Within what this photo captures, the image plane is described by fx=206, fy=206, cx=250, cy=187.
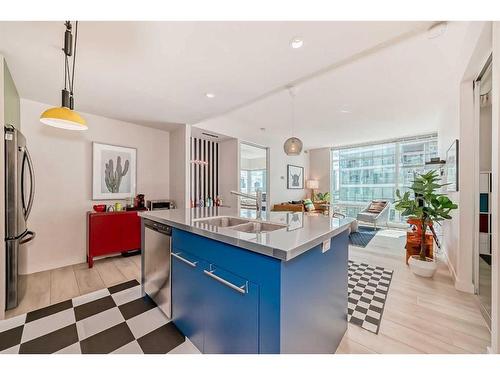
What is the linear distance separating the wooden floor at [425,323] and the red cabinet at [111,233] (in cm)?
320

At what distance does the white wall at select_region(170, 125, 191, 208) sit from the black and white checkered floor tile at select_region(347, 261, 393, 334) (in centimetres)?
291

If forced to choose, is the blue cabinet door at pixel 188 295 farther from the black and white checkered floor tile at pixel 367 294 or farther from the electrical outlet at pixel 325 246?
the black and white checkered floor tile at pixel 367 294

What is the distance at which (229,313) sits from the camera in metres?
1.16

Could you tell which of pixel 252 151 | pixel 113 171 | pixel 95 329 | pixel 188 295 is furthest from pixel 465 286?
pixel 252 151

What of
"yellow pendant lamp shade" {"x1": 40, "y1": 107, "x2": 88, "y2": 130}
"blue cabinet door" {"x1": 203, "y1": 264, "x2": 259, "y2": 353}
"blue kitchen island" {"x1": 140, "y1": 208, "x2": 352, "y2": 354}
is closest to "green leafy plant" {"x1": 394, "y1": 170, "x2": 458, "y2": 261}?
"blue kitchen island" {"x1": 140, "y1": 208, "x2": 352, "y2": 354}

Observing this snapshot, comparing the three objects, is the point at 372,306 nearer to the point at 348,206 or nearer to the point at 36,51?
the point at 36,51

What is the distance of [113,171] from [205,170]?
6.48ft

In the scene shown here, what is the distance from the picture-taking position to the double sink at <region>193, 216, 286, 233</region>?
160 cm

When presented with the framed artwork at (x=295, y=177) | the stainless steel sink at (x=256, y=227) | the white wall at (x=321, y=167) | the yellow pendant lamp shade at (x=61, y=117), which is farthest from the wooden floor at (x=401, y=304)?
the white wall at (x=321, y=167)

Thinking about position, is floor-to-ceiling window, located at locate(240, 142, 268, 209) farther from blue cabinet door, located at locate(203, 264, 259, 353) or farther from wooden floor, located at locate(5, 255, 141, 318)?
blue cabinet door, located at locate(203, 264, 259, 353)

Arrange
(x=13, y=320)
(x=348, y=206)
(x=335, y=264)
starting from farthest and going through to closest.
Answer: (x=348, y=206), (x=13, y=320), (x=335, y=264)
